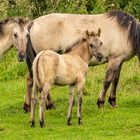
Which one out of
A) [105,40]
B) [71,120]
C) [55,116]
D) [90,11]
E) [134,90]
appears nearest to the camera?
[71,120]

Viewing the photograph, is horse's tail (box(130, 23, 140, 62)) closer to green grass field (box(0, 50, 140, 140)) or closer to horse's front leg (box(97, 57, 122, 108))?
horse's front leg (box(97, 57, 122, 108))

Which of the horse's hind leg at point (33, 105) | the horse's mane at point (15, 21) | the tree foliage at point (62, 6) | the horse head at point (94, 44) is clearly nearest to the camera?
the horse's hind leg at point (33, 105)

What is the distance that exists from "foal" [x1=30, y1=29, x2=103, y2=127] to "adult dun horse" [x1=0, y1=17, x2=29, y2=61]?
3.17ft

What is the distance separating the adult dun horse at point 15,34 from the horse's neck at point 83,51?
107cm

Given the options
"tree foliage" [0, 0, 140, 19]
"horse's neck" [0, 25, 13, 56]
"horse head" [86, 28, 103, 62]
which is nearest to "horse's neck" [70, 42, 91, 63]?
"horse head" [86, 28, 103, 62]

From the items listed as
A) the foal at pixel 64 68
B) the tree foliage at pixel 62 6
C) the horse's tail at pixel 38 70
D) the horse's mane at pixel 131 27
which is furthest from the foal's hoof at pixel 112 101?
the tree foliage at pixel 62 6

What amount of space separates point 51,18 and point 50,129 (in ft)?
12.1

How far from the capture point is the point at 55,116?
38.2 feet

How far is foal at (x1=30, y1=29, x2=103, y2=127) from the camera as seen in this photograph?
9867 millimetres

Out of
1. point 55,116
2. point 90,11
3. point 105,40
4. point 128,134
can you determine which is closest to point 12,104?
point 55,116

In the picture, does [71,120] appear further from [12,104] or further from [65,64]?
[12,104]

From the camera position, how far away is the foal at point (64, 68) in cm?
987

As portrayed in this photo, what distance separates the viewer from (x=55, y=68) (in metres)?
9.91

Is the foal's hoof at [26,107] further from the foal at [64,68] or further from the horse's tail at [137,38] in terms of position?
the horse's tail at [137,38]
